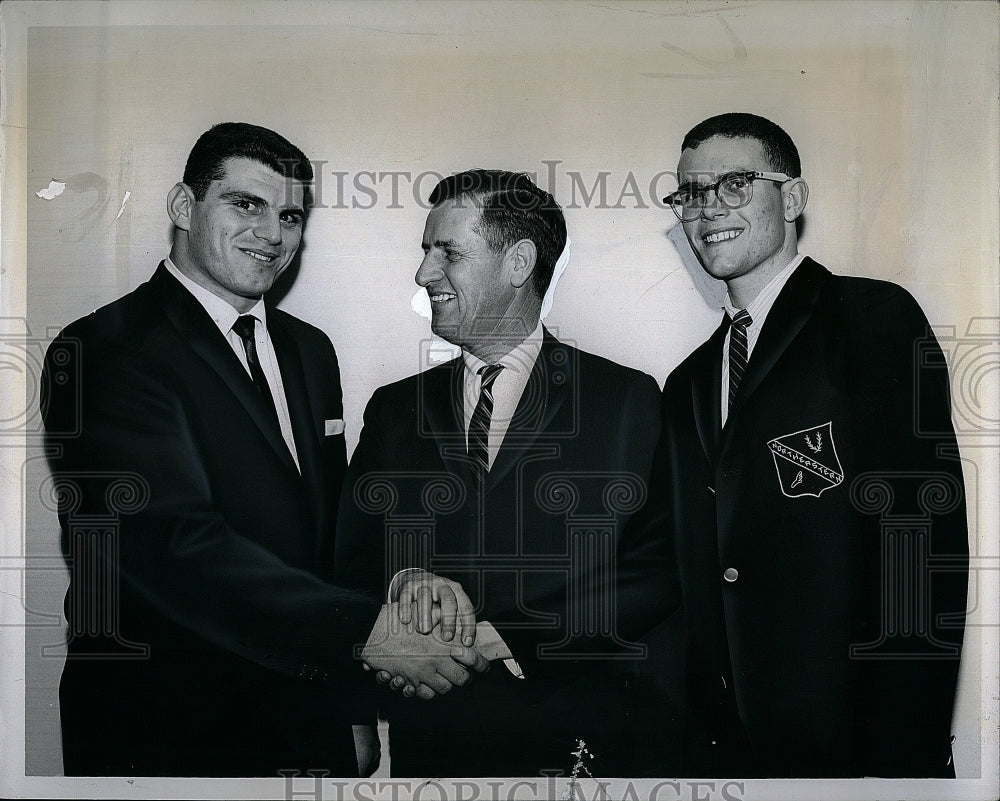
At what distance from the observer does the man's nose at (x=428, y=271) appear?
213 cm

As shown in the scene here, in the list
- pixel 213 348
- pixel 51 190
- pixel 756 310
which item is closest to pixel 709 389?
pixel 756 310

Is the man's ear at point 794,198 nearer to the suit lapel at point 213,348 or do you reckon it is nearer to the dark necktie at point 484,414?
the dark necktie at point 484,414

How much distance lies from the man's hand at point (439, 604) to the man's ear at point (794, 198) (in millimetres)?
1175

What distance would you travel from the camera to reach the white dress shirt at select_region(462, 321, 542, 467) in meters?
2.12

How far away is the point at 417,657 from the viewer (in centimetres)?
210

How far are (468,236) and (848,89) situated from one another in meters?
0.98

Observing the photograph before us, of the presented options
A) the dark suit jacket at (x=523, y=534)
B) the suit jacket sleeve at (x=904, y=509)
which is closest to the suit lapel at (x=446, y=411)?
the dark suit jacket at (x=523, y=534)

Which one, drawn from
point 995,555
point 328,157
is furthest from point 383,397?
point 995,555

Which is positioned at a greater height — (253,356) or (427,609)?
(253,356)

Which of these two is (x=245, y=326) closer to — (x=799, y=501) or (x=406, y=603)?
(x=406, y=603)

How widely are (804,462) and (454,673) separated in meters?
0.95

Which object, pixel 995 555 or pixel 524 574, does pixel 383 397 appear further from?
pixel 995 555

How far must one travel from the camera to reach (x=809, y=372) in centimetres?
210

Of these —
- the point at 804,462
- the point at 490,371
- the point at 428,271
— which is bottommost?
the point at 804,462
